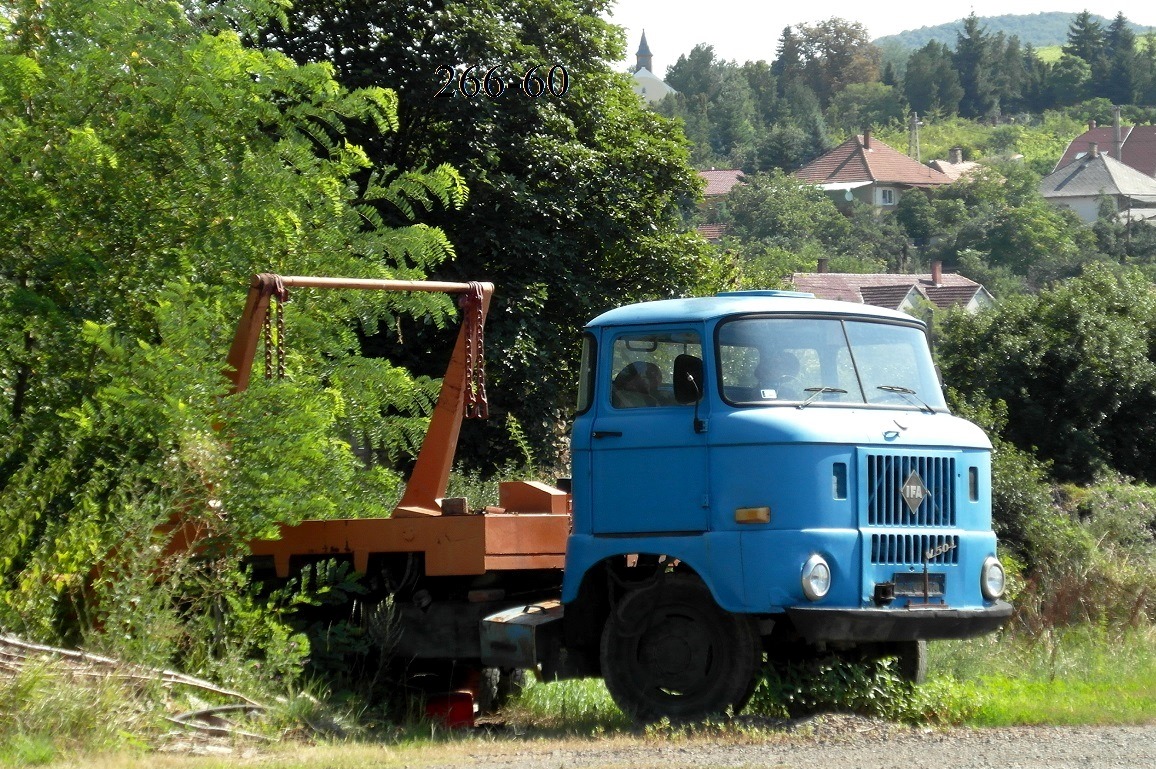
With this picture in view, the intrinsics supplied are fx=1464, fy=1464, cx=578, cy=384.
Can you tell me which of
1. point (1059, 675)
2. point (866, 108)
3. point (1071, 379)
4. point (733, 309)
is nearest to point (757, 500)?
point (733, 309)

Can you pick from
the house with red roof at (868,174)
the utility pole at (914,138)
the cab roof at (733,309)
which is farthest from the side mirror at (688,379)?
the utility pole at (914,138)

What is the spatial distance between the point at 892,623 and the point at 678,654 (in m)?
1.38

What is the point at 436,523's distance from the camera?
32.6ft

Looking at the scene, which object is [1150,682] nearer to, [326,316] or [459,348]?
[459,348]

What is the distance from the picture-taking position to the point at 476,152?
23.8 m

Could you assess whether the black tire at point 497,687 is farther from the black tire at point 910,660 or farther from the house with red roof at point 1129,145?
the house with red roof at point 1129,145

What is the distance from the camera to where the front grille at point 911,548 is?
28.7 ft

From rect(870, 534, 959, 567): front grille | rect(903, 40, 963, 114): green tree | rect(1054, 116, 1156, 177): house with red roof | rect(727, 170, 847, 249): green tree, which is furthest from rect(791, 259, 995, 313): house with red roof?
rect(903, 40, 963, 114): green tree

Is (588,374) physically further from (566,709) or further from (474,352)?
(566,709)

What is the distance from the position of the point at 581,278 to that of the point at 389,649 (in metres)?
15.0

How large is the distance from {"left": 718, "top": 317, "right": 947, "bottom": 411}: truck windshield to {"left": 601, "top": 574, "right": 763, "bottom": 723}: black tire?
1.29 m

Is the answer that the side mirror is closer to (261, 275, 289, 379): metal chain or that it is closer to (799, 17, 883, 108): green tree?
(261, 275, 289, 379): metal chain

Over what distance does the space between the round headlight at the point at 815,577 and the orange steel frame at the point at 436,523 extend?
232cm

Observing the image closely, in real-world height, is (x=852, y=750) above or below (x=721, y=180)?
below
